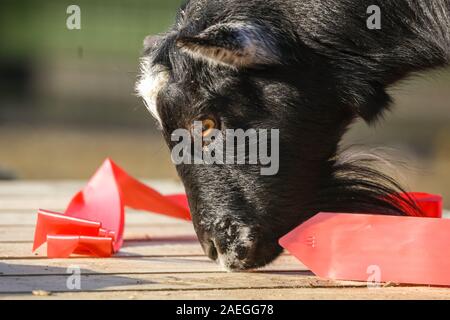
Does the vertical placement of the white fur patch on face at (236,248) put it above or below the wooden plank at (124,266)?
above

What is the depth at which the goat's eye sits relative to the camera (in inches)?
159

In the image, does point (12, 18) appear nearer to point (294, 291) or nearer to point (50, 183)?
point (50, 183)

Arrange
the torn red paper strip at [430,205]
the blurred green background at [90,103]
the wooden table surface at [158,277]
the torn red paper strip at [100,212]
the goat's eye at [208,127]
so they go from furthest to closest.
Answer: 1. the blurred green background at [90,103]
2. the torn red paper strip at [430,205]
3. the torn red paper strip at [100,212]
4. the goat's eye at [208,127]
5. the wooden table surface at [158,277]

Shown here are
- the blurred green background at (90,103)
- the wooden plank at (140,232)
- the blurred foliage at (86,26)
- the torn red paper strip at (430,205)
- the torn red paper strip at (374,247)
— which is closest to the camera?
A: the torn red paper strip at (374,247)

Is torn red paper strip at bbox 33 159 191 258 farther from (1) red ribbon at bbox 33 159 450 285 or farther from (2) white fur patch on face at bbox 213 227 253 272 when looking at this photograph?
(2) white fur patch on face at bbox 213 227 253 272

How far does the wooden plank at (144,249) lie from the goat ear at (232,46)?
95 centimetres

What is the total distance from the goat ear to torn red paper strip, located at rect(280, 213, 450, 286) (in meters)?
0.64

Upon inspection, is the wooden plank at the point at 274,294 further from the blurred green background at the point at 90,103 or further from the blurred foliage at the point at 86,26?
the blurred foliage at the point at 86,26

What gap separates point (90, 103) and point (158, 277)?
38.0ft

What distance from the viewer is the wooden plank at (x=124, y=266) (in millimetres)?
3957

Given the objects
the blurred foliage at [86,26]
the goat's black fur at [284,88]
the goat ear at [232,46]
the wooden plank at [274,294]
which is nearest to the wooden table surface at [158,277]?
the wooden plank at [274,294]

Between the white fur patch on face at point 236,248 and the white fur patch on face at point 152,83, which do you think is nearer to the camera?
the white fur patch on face at point 236,248

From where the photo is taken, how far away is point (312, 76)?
159 inches
